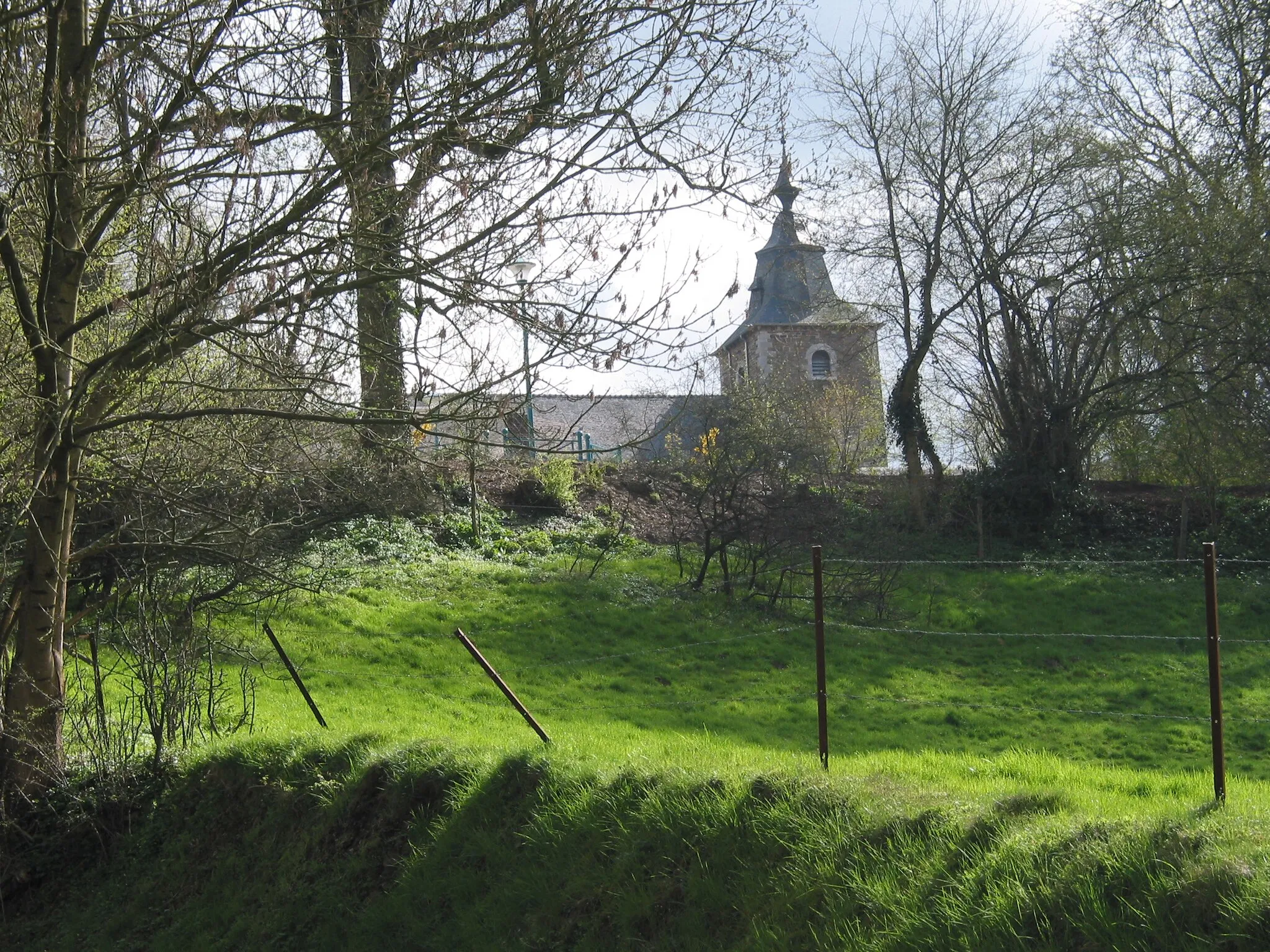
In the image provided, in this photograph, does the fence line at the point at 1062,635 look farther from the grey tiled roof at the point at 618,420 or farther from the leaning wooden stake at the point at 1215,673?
the grey tiled roof at the point at 618,420

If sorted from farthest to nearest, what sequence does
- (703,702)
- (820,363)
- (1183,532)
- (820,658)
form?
(820,363) < (1183,532) < (703,702) < (820,658)

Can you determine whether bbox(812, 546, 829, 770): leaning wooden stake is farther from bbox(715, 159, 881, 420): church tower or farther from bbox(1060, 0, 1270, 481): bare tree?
bbox(1060, 0, 1270, 481): bare tree

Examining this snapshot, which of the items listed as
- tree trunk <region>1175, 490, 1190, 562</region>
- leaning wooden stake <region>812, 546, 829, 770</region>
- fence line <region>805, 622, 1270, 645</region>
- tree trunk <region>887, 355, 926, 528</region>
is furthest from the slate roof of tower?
tree trunk <region>1175, 490, 1190, 562</region>

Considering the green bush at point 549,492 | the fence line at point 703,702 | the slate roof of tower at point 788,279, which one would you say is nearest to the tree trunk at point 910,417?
the slate roof of tower at point 788,279

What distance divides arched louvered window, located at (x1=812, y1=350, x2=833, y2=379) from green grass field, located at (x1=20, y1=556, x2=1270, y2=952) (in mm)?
37609

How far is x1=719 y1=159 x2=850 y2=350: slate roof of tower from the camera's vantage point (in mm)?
7133

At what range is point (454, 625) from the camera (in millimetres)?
15367

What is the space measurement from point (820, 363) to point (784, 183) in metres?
47.0

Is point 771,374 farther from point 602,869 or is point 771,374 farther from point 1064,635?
point 602,869

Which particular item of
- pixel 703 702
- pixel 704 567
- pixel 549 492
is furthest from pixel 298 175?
pixel 549 492

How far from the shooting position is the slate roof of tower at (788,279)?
7.13m

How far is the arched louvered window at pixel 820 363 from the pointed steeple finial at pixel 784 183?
4459 cm

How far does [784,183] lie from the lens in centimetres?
680

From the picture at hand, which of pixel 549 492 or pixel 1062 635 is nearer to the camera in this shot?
pixel 1062 635
